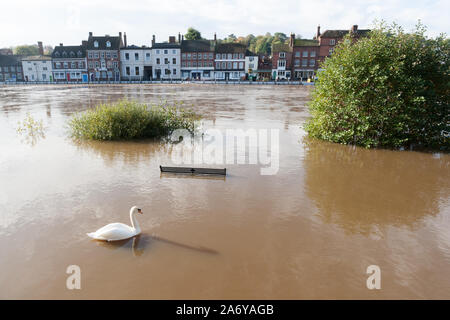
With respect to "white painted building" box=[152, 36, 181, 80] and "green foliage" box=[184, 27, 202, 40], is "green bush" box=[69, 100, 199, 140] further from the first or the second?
"green foliage" box=[184, 27, 202, 40]

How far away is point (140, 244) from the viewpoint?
5.88 metres

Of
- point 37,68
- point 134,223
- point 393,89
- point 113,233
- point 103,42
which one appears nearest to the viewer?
point 113,233

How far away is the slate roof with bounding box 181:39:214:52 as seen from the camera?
7444 cm

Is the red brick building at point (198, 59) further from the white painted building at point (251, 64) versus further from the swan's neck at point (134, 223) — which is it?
the swan's neck at point (134, 223)

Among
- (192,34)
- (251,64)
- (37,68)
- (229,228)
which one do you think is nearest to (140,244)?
(229,228)

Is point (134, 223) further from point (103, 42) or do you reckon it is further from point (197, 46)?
point (103, 42)

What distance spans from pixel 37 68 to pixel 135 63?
2829 cm

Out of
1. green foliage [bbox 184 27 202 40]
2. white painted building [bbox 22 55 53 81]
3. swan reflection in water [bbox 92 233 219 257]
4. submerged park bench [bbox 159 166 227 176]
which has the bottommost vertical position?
swan reflection in water [bbox 92 233 219 257]

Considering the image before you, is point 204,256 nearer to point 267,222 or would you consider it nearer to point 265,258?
point 265,258

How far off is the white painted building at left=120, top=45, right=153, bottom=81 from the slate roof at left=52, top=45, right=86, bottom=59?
1019 centimetres

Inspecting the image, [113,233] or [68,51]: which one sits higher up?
[68,51]

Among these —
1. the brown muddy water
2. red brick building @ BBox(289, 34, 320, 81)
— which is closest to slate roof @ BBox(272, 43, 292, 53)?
red brick building @ BBox(289, 34, 320, 81)

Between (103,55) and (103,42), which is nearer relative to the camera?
(103,55)

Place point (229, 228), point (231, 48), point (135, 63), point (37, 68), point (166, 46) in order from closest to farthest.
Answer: point (229, 228) → point (231, 48) → point (166, 46) → point (135, 63) → point (37, 68)
